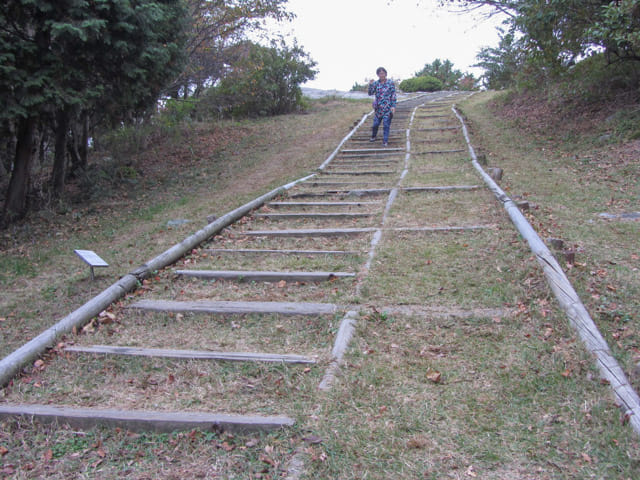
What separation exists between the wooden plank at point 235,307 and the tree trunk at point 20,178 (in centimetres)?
664

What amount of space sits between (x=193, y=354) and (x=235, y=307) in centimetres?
76

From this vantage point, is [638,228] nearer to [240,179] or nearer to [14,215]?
[240,179]

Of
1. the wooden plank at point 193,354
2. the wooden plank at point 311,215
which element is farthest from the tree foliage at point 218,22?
the wooden plank at point 193,354

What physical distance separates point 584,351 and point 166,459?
A: 2.57 m

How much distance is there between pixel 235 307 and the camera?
14.1ft

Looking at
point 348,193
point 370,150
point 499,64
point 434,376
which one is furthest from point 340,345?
point 499,64

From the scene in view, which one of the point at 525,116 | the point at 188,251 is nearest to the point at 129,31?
the point at 188,251

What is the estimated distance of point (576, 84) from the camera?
1217 centimetres

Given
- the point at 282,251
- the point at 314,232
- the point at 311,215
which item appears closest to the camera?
the point at 282,251

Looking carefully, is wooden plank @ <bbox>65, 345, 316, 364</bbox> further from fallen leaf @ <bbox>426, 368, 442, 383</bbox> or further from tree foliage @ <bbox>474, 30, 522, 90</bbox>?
tree foliage @ <bbox>474, 30, 522, 90</bbox>

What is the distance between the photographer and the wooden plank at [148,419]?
111 inches

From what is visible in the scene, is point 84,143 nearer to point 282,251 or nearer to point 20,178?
point 20,178

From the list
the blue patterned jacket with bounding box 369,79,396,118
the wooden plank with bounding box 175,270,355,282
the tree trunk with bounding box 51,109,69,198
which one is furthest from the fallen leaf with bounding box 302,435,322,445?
the blue patterned jacket with bounding box 369,79,396,118

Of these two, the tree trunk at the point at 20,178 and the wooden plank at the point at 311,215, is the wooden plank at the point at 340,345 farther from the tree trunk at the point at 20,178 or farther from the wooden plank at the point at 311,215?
the tree trunk at the point at 20,178
